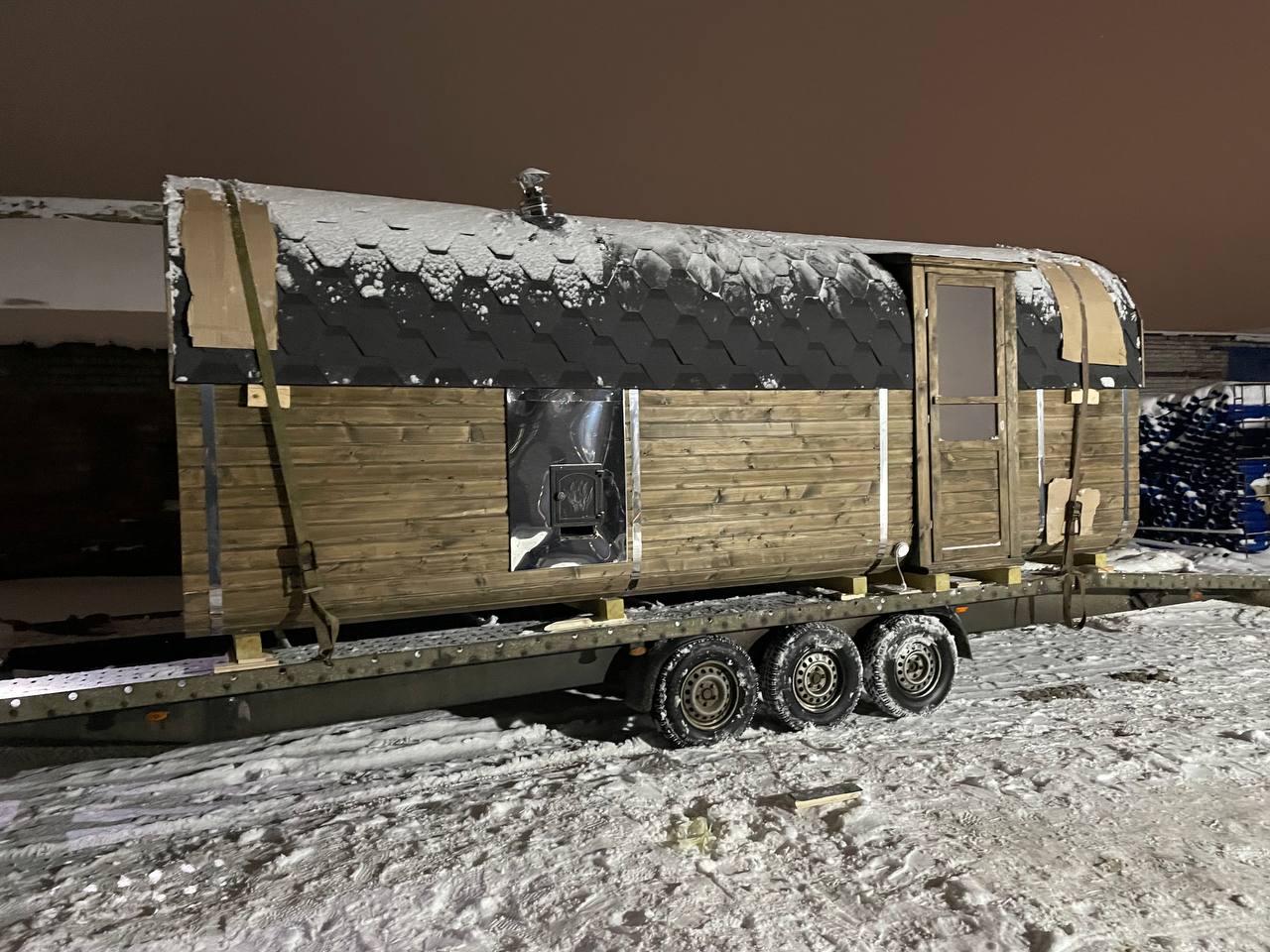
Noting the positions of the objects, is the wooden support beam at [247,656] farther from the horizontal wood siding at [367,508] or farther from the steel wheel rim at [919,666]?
the steel wheel rim at [919,666]

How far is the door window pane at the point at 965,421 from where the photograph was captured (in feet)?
25.5

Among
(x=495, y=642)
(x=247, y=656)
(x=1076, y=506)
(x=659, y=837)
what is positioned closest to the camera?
(x=659, y=837)

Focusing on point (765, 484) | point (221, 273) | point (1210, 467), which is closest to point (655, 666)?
point (765, 484)

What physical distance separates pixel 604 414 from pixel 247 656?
8.86 feet

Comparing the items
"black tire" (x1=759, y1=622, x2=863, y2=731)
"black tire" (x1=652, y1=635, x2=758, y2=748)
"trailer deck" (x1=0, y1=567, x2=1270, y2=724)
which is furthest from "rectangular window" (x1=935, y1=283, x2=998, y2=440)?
"black tire" (x1=652, y1=635, x2=758, y2=748)

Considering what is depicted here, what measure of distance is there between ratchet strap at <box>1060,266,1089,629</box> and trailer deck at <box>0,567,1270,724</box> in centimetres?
12

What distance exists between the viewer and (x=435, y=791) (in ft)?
17.8

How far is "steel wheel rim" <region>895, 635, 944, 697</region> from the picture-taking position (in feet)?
22.0

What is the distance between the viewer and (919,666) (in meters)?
6.81

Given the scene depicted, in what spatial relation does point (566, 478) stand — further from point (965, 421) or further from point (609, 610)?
point (965, 421)

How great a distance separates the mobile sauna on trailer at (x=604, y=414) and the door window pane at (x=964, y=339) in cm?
9

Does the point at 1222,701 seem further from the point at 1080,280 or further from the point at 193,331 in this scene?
the point at 193,331

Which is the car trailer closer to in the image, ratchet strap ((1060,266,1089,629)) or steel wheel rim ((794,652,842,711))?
steel wheel rim ((794,652,842,711))

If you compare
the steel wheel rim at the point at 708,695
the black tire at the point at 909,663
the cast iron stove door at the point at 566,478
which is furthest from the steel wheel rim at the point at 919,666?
the cast iron stove door at the point at 566,478
